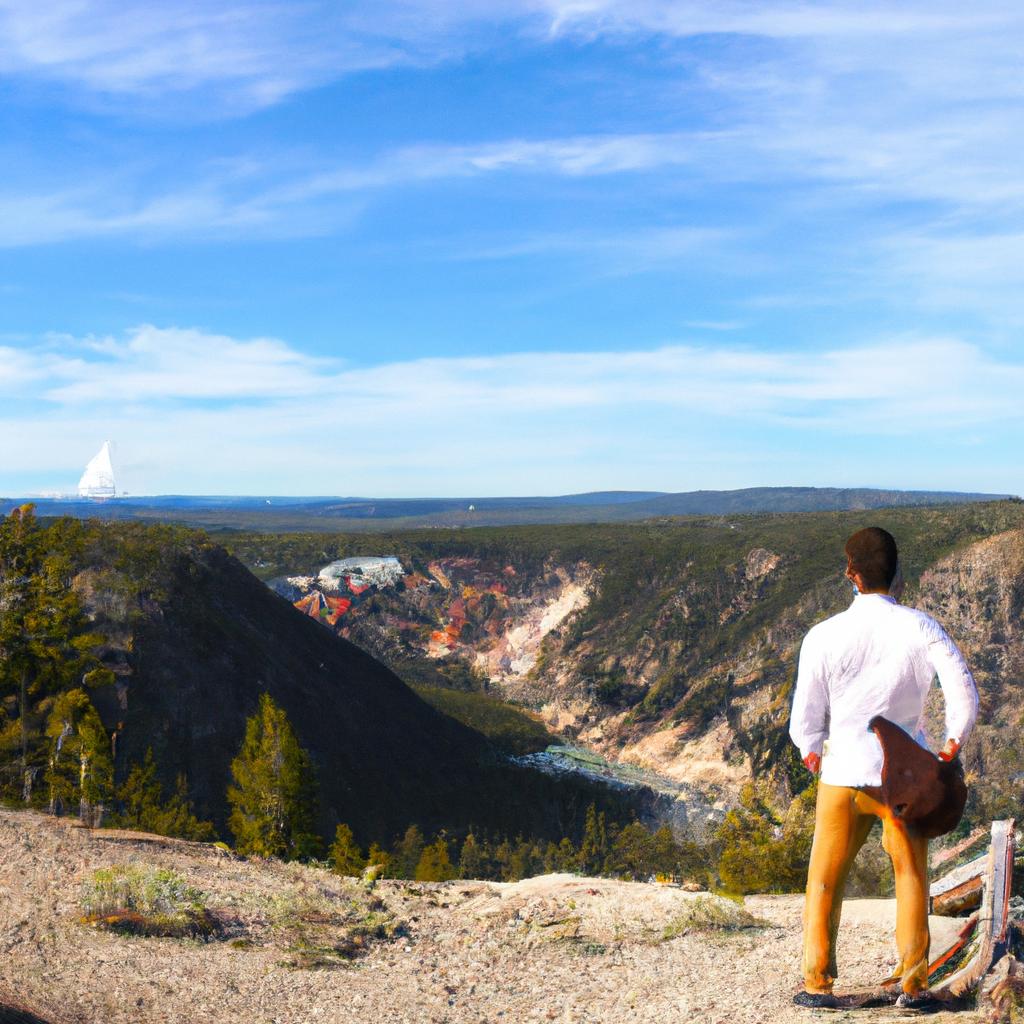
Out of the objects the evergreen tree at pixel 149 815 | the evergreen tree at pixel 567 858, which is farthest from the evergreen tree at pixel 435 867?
the evergreen tree at pixel 567 858

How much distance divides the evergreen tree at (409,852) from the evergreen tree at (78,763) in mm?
12198

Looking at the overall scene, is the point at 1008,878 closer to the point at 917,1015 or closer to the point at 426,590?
the point at 917,1015

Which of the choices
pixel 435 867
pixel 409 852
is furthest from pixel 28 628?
pixel 409 852

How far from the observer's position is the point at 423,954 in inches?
467

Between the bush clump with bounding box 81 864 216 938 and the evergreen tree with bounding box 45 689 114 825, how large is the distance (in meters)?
13.9

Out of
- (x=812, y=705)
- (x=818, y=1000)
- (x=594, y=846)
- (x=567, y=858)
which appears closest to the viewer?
(x=812, y=705)

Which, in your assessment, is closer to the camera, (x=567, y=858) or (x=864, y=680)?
(x=864, y=680)

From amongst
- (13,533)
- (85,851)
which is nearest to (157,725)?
(13,533)

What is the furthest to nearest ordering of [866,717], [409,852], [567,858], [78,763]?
[567,858] < [409,852] < [78,763] < [866,717]

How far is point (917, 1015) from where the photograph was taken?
735cm

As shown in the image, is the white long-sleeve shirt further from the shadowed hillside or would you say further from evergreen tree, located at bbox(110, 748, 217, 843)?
the shadowed hillside

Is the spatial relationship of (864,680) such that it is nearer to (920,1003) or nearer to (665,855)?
(920,1003)

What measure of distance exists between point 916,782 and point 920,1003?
6.26 ft

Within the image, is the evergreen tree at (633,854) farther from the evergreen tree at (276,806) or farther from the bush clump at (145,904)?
the bush clump at (145,904)
